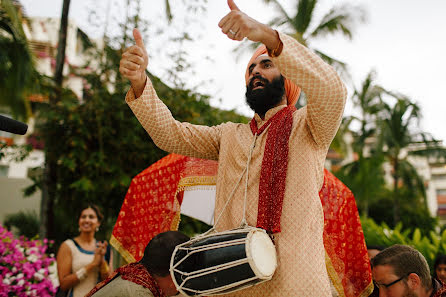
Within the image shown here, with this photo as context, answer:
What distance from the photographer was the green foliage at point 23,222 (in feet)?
41.9

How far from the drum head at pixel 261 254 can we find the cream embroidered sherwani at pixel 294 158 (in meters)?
0.13

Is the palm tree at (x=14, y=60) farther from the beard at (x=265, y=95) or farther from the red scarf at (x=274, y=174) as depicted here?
the red scarf at (x=274, y=174)

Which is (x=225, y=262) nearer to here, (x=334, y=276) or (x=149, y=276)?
(x=149, y=276)

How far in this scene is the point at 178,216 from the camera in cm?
264

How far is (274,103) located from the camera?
2.15 metres

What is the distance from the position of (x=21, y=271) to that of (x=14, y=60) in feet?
19.8

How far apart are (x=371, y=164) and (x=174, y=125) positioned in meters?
18.9

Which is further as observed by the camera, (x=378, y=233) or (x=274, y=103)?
(x=378, y=233)

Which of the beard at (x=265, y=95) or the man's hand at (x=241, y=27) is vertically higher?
the man's hand at (x=241, y=27)

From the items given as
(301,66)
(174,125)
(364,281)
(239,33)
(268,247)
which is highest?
(239,33)

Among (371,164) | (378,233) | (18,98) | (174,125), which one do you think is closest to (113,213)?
(18,98)

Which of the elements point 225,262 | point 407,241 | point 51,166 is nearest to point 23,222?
point 51,166

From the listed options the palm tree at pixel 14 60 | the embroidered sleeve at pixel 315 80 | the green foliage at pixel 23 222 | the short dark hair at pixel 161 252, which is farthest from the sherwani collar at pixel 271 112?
the green foliage at pixel 23 222

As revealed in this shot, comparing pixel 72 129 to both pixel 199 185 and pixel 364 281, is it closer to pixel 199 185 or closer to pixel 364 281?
pixel 199 185
